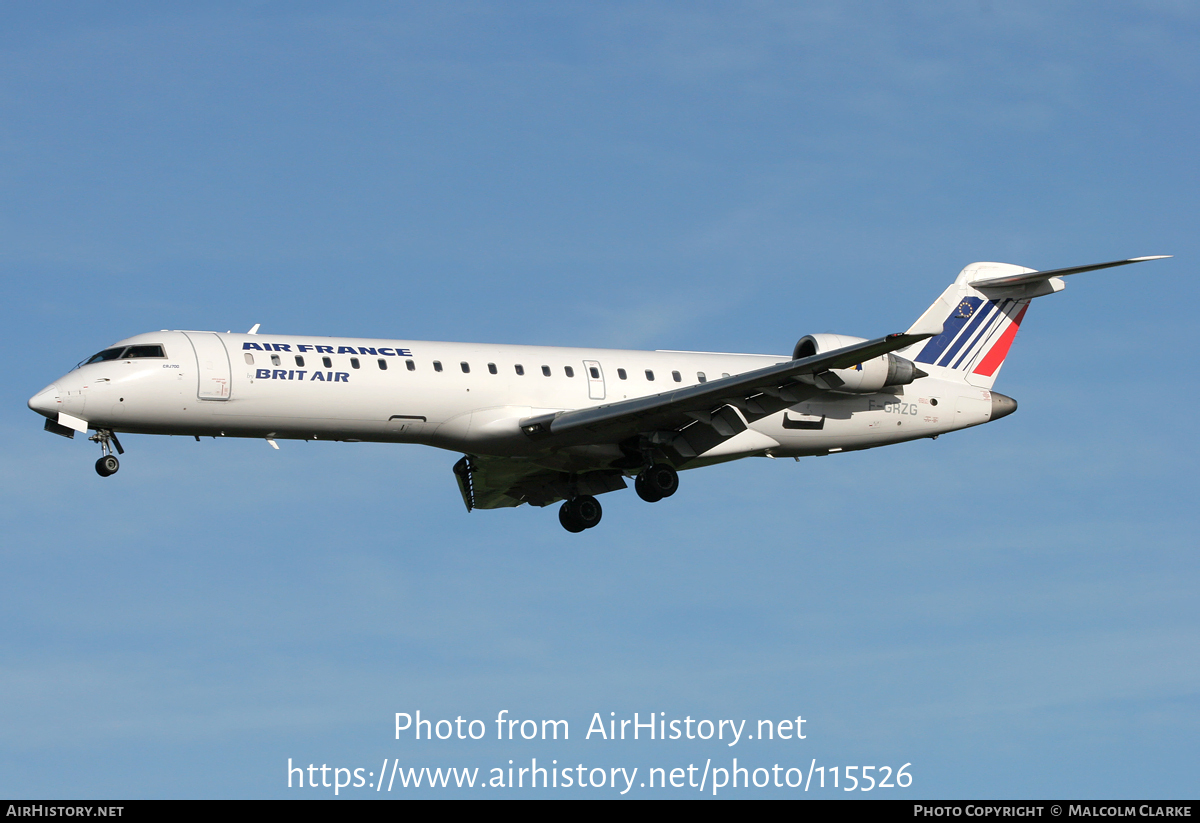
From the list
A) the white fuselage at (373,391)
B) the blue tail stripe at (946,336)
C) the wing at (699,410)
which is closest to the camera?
the white fuselage at (373,391)

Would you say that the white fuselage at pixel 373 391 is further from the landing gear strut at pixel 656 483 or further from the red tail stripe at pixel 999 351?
the red tail stripe at pixel 999 351

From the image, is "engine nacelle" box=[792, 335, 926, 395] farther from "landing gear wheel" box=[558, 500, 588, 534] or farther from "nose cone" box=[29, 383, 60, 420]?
"nose cone" box=[29, 383, 60, 420]

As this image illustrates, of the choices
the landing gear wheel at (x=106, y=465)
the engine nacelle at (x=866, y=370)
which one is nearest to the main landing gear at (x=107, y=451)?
the landing gear wheel at (x=106, y=465)

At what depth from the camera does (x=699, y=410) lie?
2894 centimetres

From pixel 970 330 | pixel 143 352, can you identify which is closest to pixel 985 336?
pixel 970 330

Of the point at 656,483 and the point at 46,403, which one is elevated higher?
the point at 656,483

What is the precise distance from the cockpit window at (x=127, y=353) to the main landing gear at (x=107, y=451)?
51.2 inches

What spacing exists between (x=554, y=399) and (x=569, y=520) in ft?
13.1

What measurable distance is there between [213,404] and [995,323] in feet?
55.7

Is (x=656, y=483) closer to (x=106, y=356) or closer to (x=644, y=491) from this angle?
(x=644, y=491)

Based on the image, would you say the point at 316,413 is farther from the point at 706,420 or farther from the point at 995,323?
the point at 995,323

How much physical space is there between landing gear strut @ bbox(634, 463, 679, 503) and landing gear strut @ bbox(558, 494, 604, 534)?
2.31 m

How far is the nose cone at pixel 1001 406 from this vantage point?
32.8 metres

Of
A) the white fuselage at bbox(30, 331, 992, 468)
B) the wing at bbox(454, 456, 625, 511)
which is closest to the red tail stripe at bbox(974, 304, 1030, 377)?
the white fuselage at bbox(30, 331, 992, 468)
